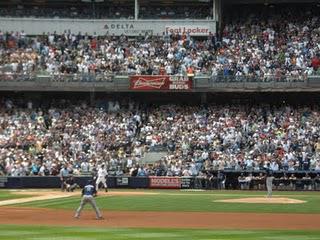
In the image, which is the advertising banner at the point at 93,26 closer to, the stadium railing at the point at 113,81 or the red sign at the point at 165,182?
the stadium railing at the point at 113,81

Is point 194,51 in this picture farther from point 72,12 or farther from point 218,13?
Answer: point 72,12

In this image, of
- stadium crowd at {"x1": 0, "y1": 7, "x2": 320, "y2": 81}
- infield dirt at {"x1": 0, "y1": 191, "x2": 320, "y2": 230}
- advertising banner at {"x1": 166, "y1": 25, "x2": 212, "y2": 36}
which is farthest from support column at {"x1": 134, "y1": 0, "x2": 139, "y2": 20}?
infield dirt at {"x1": 0, "y1": 191, "x2": 320, "y2": 230}

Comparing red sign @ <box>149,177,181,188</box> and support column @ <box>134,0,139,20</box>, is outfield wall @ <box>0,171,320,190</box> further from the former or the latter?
support column @ <box>134,0,139,20</box>

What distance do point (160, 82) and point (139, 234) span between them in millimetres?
30034

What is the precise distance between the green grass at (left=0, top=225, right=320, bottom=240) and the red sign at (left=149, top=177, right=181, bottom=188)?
2178 cm

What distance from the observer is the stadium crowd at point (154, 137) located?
44219 mm

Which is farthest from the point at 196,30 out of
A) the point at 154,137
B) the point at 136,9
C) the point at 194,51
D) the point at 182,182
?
the point at 182,182

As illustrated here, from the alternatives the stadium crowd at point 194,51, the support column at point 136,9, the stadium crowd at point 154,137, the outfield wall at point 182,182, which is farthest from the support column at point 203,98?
the outfield wall at point 182,182

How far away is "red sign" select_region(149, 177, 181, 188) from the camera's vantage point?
143 feet

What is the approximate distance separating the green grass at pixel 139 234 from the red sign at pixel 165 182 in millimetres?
21779

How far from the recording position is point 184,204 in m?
31.5

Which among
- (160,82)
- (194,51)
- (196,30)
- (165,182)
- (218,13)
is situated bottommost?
(165,182)

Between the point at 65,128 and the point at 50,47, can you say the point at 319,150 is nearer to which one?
the point at 65,128

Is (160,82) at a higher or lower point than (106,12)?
lower
